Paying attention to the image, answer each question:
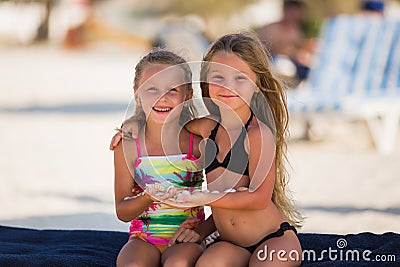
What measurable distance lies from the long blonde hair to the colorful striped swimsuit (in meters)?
0.26

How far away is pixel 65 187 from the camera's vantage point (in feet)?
23.2

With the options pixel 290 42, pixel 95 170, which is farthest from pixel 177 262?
pixel 290 42

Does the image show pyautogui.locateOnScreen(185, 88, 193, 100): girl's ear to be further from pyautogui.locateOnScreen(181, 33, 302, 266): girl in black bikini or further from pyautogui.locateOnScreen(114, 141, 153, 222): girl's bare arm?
pyautogui.locateOnScreen(114, 141, 153, 222): girl's bare arm

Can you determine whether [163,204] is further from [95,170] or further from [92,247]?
[95,170]

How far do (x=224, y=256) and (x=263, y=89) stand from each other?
70 cm

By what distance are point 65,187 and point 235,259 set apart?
150 inches

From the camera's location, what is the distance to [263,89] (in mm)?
3633

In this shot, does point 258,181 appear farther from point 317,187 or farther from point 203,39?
point 203,39

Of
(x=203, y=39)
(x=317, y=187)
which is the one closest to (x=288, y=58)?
(x=203, y=39)

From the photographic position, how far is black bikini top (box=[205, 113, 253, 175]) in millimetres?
3516
